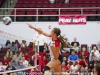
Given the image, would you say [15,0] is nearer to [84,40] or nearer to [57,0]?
[57,0]

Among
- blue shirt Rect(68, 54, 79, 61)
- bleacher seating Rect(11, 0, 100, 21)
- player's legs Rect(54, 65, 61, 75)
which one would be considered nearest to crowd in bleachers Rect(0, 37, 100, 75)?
blue shirt Rect(68, 54, 79, 61)

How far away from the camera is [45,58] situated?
543 inches

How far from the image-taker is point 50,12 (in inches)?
746

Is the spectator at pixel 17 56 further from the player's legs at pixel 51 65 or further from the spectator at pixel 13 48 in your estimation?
the player's legs at pixel 51 65

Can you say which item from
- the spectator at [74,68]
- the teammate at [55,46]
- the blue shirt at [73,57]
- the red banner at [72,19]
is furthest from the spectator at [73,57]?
the teammate at [55,46]

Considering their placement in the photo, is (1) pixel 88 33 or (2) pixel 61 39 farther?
(1) pixel 88 33

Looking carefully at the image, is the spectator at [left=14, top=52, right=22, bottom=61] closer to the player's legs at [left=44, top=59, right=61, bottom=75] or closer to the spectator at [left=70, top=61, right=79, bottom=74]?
the spectator at [left=70, top=61, right=79, bottom=74]

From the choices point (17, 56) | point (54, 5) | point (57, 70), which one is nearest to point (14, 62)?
point (17, 56)

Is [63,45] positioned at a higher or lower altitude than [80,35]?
higher

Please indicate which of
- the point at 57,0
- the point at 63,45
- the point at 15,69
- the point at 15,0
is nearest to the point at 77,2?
the point at 57,0

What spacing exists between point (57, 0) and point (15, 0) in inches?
116

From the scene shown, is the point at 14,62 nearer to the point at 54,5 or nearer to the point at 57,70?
the point at 57,70

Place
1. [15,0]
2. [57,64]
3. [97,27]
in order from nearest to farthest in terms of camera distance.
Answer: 1. [57,64]
2. [97,27]
3. [15,0]

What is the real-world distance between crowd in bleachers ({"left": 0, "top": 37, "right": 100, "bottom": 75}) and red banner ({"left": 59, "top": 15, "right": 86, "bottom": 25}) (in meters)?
1.65
